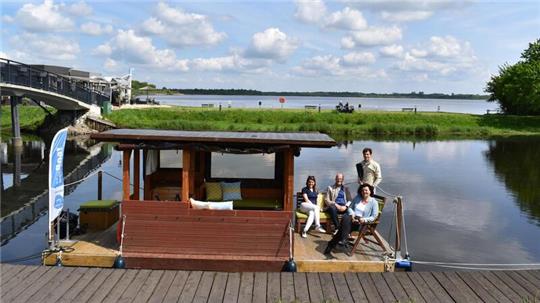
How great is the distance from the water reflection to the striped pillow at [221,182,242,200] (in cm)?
1089

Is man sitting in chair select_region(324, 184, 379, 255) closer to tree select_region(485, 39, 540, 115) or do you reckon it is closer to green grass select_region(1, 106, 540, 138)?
green grass select_region(1, 106, 540, 138)

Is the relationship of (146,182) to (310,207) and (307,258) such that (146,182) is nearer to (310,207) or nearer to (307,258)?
(310,207)

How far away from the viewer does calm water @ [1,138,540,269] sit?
13836 millimetres

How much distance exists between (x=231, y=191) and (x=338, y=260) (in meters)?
3.37

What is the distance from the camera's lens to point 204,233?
9859 mm

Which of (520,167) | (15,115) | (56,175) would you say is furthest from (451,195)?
(15,115)

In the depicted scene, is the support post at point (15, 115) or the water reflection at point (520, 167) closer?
the water reflection at point (520, 167)

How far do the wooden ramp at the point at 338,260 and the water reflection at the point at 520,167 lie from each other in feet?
31.4

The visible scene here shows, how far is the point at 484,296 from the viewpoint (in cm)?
769

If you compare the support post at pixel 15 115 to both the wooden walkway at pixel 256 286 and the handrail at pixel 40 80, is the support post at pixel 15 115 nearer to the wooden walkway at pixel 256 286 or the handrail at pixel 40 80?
the handrail at pixel 40 80

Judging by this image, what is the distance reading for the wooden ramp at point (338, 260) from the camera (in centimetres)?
969

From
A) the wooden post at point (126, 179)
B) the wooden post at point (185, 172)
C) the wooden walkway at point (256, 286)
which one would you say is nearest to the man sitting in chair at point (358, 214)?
the wooden walkway at point (256, 286)

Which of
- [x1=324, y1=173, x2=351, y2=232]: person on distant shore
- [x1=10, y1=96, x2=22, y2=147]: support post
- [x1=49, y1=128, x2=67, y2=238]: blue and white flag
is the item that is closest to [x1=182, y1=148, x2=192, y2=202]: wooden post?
[x1=49, y1=128, x2=67, y2=238]: blue and white flag

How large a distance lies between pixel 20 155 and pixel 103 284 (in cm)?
2669
